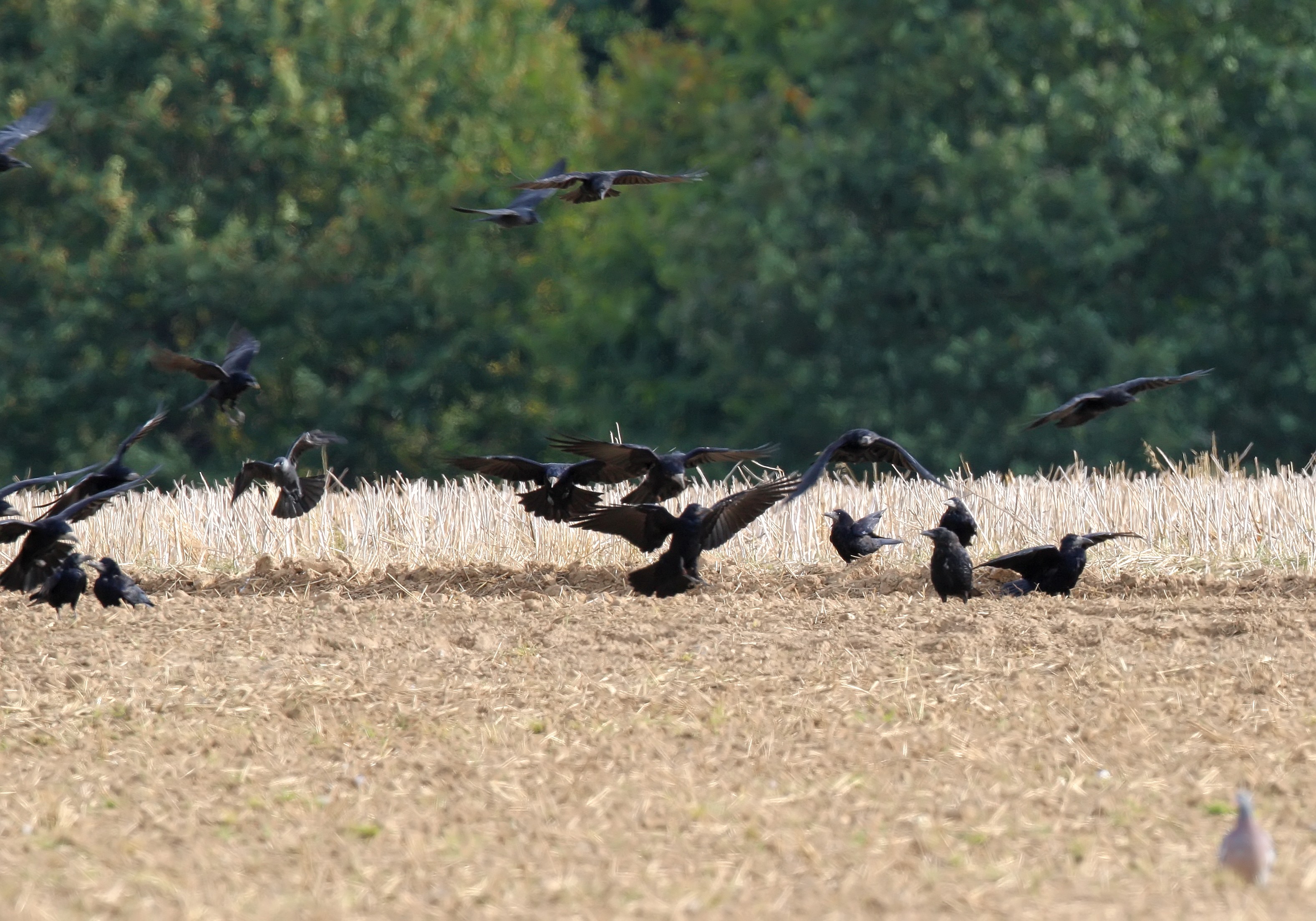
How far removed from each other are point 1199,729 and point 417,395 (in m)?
20.7

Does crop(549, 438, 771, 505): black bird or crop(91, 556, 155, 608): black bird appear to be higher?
crop(549, 438, 771, 505): black bird

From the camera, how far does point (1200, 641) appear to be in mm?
8203

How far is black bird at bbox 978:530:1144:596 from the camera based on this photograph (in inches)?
384

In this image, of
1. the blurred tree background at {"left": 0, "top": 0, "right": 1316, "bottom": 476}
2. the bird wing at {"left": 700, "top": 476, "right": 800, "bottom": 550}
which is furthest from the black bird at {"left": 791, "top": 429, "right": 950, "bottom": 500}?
the blurred tree background at {"left": 0, "top": 0, "right": 1316, "bottom": 476}

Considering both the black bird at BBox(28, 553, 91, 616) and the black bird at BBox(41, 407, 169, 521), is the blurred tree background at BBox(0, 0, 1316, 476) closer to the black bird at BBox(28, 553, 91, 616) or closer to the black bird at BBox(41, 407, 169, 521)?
the black bird at BBox(41, 407, 169, 521)

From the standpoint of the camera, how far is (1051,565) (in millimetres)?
9914

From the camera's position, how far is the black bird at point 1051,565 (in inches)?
384

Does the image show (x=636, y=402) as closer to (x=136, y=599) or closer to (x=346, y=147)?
(x=346, y=147)

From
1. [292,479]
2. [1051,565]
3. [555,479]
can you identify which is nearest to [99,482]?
[292,479]

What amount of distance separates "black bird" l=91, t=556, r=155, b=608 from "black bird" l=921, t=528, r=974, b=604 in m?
4.50

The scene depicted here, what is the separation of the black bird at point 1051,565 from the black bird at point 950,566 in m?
0.13

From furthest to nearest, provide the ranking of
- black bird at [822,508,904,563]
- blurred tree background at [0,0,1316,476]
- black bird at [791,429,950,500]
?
blurred tree background at [0,0,1316,476]
black bird at [822,508,904,563]
black bird at [791,429,950,500]

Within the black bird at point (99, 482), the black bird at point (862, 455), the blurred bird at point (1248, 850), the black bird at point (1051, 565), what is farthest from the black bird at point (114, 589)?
the blurred bird at point (1248, 850)

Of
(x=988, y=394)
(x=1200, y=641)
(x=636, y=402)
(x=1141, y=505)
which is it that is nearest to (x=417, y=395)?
(x=636, y=402)
